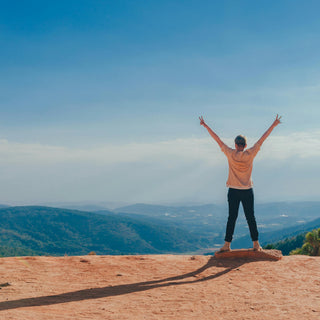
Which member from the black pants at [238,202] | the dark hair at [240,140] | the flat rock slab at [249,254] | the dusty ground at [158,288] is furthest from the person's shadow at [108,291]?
the dark hair at [240,140]

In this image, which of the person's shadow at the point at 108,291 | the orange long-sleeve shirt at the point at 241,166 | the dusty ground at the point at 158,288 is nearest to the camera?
the dusty ground at the point at 158,288

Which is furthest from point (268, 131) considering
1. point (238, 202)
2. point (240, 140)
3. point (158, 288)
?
point (158, 288)

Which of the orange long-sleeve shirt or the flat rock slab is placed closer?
the orange long-sleeve shirt

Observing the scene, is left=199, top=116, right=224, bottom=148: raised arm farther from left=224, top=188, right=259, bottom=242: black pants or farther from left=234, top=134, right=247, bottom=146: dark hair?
left=224, top=188, right=259, bottom=242: black pants

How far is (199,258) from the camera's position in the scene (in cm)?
1103

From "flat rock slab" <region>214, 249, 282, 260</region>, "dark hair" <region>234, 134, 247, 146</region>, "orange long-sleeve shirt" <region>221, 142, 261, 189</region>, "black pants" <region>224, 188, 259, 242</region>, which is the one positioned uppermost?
"dark hair" <region>234, 134, 247, 146</region>

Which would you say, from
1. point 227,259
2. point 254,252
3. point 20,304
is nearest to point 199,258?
point 227,259

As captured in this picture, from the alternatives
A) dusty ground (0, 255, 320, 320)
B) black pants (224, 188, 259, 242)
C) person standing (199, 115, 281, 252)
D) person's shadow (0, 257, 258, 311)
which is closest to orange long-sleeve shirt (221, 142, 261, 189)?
person standing (199, 115, 281, 252)

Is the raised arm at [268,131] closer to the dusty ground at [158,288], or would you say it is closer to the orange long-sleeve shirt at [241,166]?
the orange long-sleeve shirt at [241,166]

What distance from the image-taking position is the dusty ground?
6.04 metres

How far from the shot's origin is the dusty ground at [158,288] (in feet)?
19.8

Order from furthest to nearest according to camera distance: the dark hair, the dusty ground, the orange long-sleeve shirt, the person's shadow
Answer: the dark hair → the orange long-sleeve shirt → the person's shadow → the dusty ground

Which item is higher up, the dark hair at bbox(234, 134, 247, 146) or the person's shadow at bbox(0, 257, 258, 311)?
the dark hair at bbox(234, 134, 247, 146)

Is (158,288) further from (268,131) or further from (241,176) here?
(268,131)
